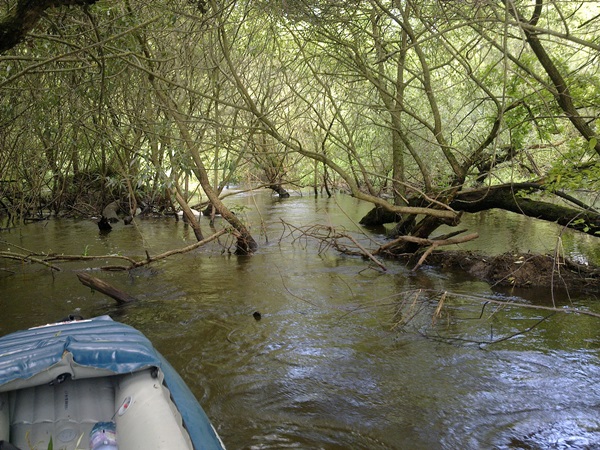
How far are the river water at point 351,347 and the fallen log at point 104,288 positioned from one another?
0.17 meters

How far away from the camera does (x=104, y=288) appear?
6.68 m

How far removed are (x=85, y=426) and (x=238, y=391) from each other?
1.70 meters

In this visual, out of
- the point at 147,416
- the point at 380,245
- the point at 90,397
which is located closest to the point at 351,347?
the point at 90,397

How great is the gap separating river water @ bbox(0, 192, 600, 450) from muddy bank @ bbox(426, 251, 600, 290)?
0.22 meters

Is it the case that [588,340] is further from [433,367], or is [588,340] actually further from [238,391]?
[238,391]

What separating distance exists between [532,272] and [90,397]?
649 cm

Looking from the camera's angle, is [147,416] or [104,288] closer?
[147,416]

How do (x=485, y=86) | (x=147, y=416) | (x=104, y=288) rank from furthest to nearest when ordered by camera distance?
(x=485, y=86), (x=104, y=288), (x=147, y=416)

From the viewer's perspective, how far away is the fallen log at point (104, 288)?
6508 millimetres

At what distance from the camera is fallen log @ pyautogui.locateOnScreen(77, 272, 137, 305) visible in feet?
21.4

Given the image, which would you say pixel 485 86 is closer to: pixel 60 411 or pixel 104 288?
pixel 104 288

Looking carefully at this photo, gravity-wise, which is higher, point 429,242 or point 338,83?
point 338,83

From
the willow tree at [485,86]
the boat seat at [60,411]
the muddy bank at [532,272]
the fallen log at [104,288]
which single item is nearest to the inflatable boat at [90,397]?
the boat seat at [60,411]

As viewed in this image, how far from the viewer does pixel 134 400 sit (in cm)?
310
